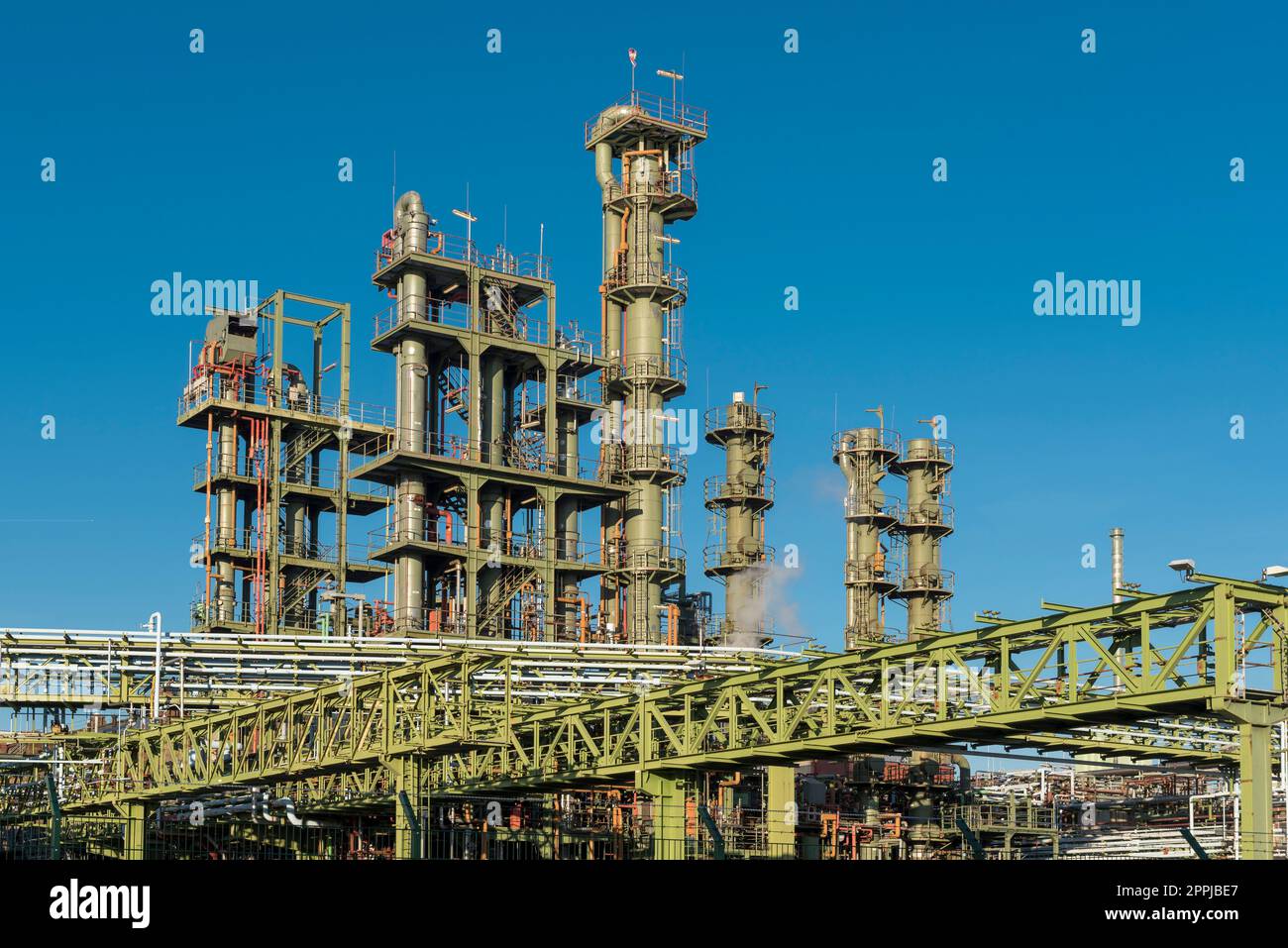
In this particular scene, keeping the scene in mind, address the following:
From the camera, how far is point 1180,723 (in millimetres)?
65750

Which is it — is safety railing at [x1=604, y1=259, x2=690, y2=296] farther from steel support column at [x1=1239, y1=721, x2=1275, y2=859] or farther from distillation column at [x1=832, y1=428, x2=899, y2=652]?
steel support column at [x1=1239, y1=721, x2=1275, y2=859]

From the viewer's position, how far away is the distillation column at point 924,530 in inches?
3529

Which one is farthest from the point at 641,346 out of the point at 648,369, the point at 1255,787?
the point at 1255,787

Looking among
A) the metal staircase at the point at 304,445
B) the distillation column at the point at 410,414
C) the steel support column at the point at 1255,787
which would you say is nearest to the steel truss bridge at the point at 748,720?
the steel support column at the point at 1255,787

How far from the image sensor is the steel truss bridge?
37031mm

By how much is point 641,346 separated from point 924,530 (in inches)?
683

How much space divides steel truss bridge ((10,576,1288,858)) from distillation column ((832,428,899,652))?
77.6ft

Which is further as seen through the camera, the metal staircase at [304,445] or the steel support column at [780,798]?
the metal staircase at [304,445]

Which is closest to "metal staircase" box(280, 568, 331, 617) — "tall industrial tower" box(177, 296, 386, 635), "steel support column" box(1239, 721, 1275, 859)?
"tall industrial tower" box(177, 296, 386, 635)

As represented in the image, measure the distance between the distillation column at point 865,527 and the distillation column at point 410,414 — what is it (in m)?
21.5

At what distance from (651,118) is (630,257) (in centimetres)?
689

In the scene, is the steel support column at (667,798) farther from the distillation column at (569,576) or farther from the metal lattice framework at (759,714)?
the distillation column at (569,576)

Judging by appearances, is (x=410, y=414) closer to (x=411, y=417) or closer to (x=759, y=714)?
(x=411, y=417)

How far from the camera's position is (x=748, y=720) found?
53594 millimetres
